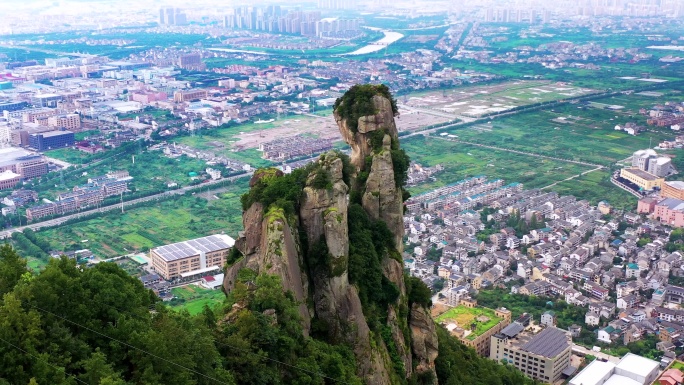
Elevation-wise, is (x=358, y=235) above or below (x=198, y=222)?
above

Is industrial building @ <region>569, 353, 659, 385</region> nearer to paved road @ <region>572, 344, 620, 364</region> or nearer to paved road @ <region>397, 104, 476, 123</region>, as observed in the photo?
paved road @ <region>572, 344, 620, 364</region>

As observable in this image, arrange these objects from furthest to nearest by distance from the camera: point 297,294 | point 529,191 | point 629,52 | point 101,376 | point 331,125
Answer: point 629,52, point 331,125, point 529,191, point 297,294, point 101,376

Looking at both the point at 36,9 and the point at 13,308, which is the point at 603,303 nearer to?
the point at 13,308

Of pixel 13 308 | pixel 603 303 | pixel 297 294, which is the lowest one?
pixel 603 303

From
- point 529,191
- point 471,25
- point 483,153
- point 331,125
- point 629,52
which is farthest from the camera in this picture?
point 471,25

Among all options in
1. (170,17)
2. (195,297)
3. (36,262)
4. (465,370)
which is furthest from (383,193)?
(170,17)

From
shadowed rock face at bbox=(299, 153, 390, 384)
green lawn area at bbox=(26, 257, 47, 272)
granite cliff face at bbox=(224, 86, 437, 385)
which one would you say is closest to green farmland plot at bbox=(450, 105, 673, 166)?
green lawn area at bbox=(26, 257, 47, 272)

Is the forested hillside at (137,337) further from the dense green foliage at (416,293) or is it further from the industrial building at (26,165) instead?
the industrial building at (26,165)

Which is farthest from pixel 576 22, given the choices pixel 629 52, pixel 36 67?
pixel 36 67
